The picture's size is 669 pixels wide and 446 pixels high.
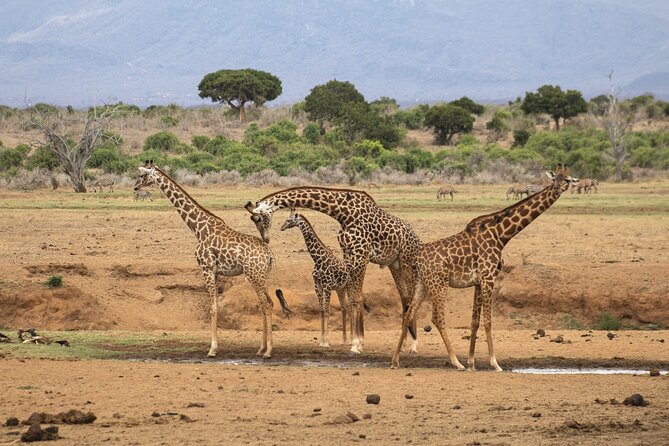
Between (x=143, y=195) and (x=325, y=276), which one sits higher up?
(x=143, y=195)

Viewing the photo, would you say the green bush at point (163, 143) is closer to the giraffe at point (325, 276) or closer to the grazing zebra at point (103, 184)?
the grazing zebra at point (103, 184)

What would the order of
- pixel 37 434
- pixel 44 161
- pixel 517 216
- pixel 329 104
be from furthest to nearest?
pixel 329 104 → pixel 44 161 → pixel 517 216 → pixel 37 434

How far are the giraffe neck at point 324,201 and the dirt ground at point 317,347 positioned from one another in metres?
1.98

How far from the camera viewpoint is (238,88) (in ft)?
283

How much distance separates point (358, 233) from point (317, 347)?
185 cm

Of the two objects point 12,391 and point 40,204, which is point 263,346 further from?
point 40,204

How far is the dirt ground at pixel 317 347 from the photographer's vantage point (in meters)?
11.5

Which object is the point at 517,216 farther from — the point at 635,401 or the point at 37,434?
the point at 37,434

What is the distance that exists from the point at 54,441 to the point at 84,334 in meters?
7.31

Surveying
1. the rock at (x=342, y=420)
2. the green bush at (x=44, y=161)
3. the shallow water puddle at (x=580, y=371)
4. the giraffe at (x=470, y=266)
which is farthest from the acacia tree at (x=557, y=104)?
the rock at (x=342, y=420)

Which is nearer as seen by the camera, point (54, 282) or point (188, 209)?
point (188, 209)

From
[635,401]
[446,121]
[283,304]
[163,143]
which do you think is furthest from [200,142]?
[635,401]

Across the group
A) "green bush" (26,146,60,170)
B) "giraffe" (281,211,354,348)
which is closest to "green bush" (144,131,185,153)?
"green bush" (26,146,60,170)

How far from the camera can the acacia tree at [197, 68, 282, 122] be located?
281 ft
